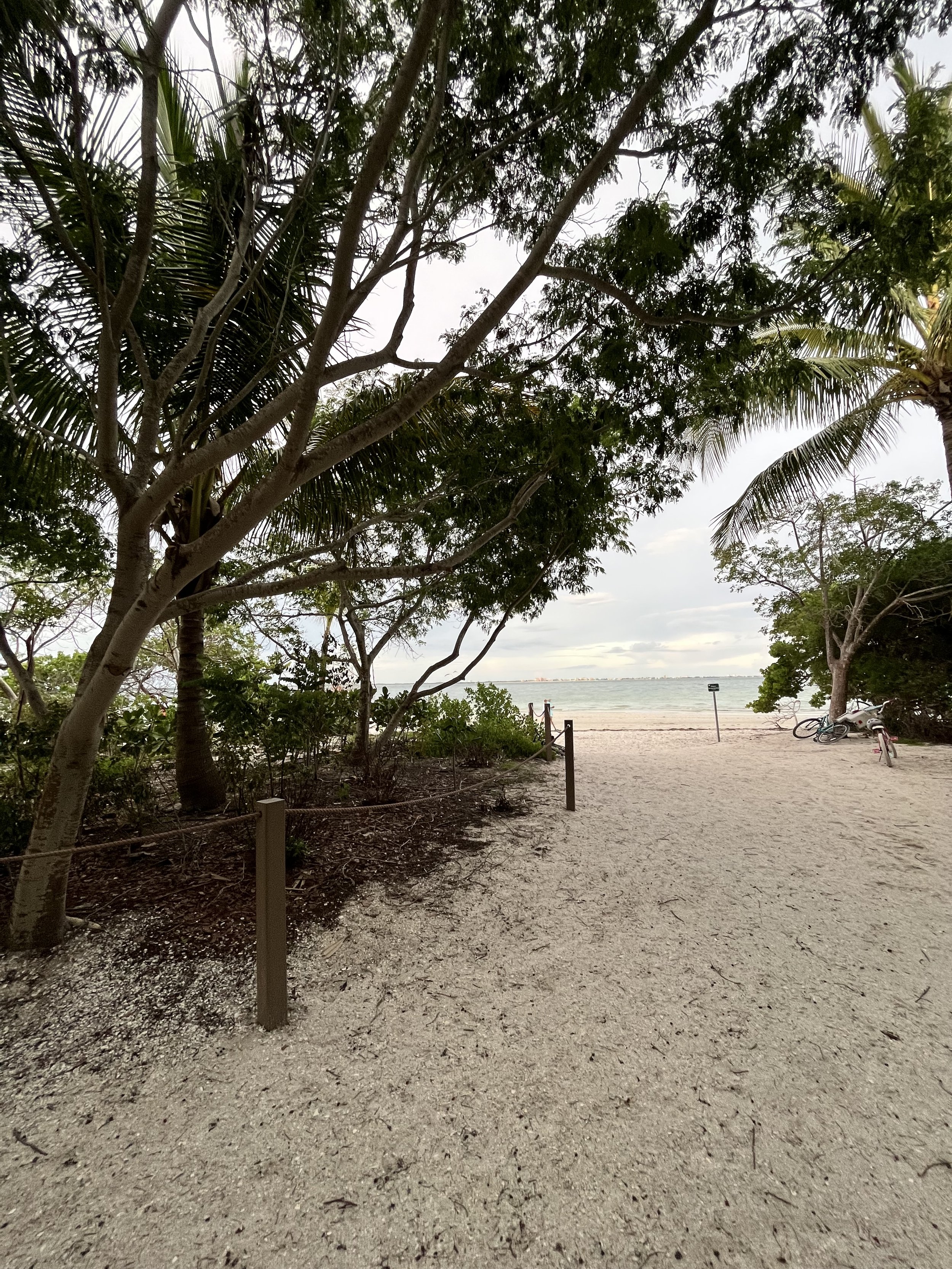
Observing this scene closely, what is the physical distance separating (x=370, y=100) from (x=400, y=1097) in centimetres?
554

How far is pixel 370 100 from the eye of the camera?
3635mm

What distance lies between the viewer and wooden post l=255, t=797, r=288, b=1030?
2.49 m

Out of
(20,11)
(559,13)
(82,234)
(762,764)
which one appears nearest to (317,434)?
(82,234)

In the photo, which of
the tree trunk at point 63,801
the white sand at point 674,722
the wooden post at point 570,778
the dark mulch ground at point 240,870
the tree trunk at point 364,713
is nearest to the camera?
the tree trunk at point 63,801

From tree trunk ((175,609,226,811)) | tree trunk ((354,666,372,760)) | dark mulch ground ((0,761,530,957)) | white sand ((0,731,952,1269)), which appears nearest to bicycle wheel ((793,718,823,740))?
white sand ((0,731,952,1269))

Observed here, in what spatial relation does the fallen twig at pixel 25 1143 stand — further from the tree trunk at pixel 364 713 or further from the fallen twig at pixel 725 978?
the tree trunk at pixel 364 713

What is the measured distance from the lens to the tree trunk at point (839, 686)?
12406 mm

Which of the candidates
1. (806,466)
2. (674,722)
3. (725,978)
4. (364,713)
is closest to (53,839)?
(725,978)

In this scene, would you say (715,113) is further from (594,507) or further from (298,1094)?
(298,1094)

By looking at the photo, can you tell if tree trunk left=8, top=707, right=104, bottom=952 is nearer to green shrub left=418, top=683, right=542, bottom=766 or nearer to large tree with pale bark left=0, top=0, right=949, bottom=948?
large tree with pale bark left=0, top=0, right=949, bottom=948

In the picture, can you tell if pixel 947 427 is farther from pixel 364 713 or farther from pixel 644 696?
pixel 644 696

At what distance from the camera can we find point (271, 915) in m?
2.50

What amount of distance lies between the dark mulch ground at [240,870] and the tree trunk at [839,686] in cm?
1045

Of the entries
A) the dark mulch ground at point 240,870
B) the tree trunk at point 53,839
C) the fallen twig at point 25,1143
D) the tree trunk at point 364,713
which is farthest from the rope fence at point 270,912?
the tree trunk at point 364,713
